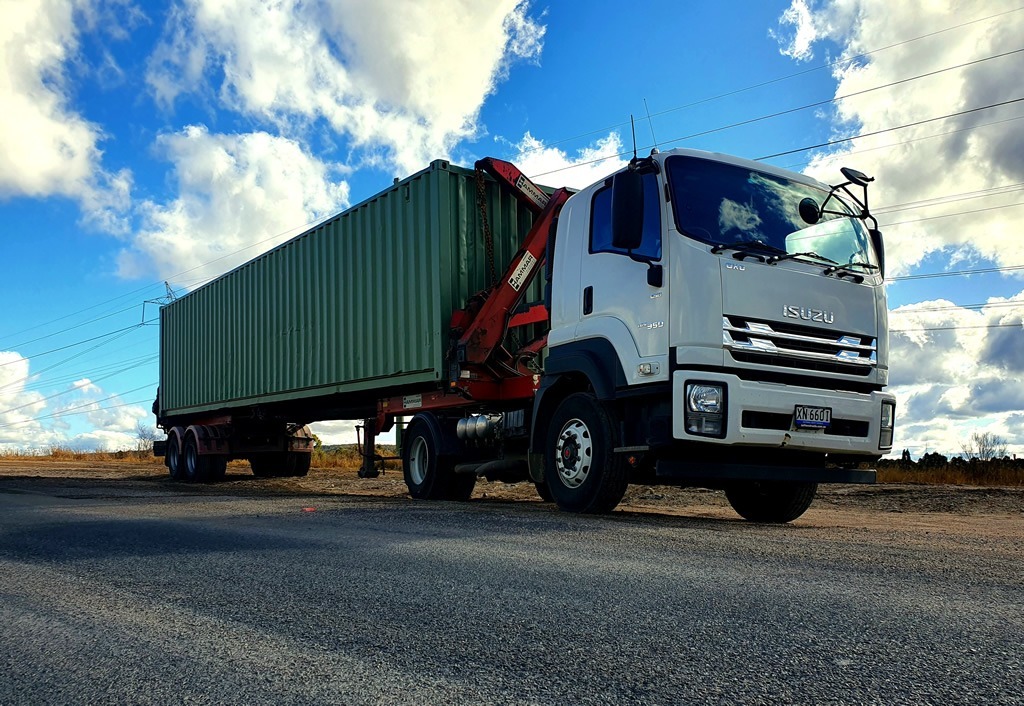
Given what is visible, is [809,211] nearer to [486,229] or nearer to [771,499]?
[771,499]

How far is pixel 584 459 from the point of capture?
745cm

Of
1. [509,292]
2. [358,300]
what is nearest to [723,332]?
[509,292]

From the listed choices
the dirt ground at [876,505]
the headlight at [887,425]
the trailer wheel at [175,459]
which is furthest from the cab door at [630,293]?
the trailer wheel at [175,459]

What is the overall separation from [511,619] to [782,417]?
13.3ft

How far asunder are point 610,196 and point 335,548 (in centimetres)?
404

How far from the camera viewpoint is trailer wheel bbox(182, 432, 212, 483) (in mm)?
17422

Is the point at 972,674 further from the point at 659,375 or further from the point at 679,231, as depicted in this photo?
the point at 679,231

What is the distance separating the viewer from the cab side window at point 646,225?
6988 mm

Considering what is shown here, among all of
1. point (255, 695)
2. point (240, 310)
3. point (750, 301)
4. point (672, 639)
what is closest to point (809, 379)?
point (750, 301)

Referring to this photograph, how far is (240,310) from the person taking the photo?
1608 centimetres

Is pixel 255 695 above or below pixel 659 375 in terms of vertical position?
below

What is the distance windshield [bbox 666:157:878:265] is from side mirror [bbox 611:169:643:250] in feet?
1.02

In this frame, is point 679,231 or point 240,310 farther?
point 240,310

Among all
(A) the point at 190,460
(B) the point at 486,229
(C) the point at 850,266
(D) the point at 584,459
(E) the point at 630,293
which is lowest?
(A) the point at 190,460
